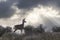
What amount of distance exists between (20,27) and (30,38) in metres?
9.81

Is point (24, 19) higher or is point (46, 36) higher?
point (24, 19)

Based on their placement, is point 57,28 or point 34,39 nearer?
point 34,39

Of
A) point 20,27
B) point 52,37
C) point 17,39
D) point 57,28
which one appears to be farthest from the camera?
point 57,28

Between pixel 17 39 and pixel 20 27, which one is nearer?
pixel 17 39

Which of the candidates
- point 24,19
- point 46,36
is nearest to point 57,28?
point 24,19

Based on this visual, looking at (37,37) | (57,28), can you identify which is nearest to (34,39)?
(37,37)

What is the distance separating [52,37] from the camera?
2195 cm

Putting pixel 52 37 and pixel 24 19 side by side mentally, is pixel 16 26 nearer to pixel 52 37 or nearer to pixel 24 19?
pixel 24 19

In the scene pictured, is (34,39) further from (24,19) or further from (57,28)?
(57,28)

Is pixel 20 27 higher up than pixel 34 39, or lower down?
higher up

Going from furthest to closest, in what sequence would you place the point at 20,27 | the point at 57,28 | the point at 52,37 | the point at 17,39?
the point at 57,28
the point at 20,27
the point at 17,39
the point at 52,37

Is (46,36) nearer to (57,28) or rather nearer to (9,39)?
(9,39)

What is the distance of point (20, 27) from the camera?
3250 centimetres

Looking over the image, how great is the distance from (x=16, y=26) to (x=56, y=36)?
12.2 meters
